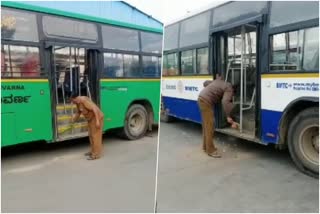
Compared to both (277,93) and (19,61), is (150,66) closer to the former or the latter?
(19,61)

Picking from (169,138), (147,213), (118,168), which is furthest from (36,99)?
(147,213)

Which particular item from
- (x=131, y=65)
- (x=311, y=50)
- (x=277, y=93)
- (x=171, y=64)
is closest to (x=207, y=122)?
(x=277, y=93)

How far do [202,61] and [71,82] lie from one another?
8.24 ft

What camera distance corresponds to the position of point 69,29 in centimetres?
554

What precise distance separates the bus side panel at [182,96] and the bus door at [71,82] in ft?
4.54

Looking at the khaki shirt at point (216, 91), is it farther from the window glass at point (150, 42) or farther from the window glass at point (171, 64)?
the window glass at point (150, 42)

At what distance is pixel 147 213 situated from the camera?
131 inches

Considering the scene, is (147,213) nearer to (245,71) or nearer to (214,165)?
(214,165)

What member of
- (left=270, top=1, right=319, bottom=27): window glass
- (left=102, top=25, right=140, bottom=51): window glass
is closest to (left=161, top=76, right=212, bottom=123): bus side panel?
(left=102, top=25, right=140, bottom=51): window glass

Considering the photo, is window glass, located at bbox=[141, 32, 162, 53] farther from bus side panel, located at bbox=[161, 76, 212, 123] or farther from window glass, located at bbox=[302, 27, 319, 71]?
window glass, located at bbox=[302, 27, 319, 71]

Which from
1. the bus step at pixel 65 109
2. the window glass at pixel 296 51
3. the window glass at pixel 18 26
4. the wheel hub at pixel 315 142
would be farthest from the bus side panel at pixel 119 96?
the wheel hub at pixel 315 142

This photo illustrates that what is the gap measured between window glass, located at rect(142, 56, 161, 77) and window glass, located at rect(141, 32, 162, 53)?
0.54 feet

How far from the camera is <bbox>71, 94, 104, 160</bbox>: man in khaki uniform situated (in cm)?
534

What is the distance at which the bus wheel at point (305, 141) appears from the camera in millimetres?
4055
